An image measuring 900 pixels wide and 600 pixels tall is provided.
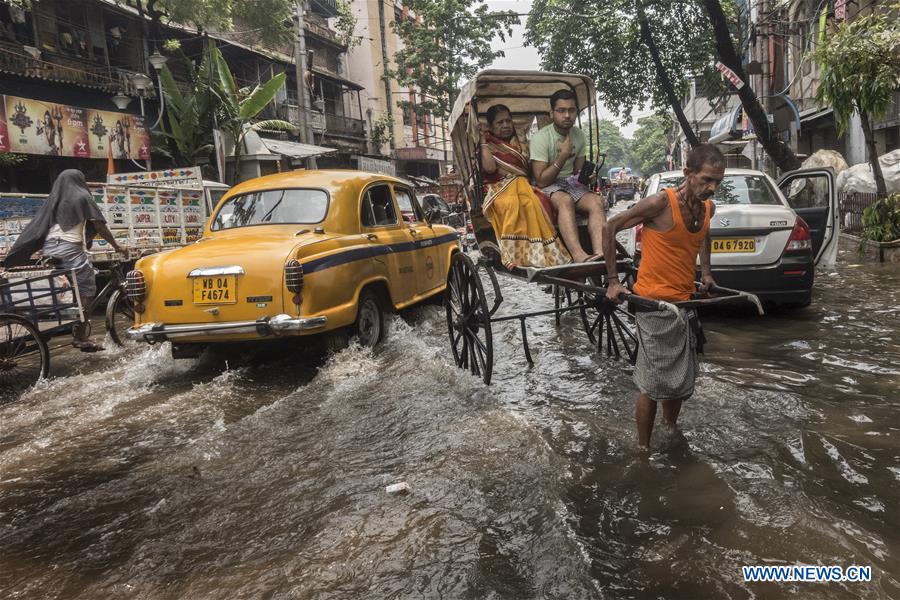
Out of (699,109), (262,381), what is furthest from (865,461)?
(699,109)

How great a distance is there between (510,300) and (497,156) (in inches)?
185

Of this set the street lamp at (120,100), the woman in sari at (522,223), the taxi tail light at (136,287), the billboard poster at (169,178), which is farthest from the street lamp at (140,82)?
the woman in sari at (522,223)

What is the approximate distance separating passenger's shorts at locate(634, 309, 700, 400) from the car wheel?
A: 3200 millimetres

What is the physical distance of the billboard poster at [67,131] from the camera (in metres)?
14.5

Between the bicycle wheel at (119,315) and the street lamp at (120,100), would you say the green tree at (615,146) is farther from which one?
the bicycle wheel at (119,315)

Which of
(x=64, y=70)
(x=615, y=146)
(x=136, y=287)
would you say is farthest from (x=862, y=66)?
(x=615, y=146)

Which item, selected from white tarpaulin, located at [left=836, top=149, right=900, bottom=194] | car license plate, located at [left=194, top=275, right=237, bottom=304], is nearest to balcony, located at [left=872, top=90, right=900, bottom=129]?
white tarpaulin, located at [left=836, top=149, right=900, bottom=194]

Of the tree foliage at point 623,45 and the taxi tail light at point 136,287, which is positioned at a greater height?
the tree foliage at point 623,45

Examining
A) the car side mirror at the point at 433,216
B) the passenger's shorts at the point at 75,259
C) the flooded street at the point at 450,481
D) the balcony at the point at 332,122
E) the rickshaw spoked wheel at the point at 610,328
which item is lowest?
the flooded street at the point at 450,481

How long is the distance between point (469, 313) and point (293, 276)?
4.98 ft

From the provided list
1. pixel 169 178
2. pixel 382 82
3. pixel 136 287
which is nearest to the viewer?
pixel 136 287

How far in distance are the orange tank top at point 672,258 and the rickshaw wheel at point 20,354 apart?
16.9ft

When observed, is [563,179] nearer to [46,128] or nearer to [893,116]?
[893,116]

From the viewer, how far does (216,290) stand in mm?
5316
